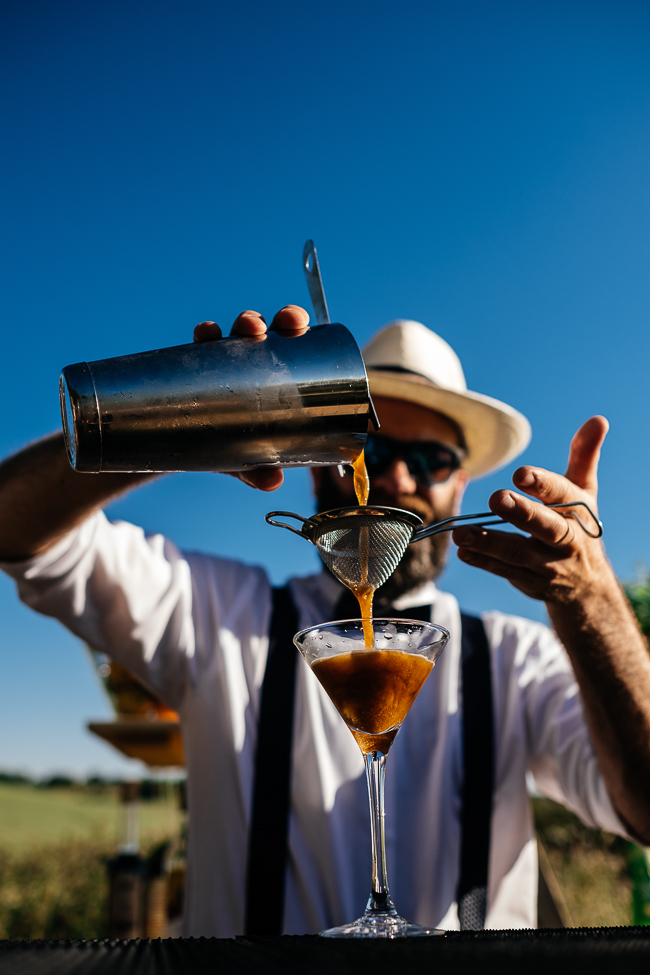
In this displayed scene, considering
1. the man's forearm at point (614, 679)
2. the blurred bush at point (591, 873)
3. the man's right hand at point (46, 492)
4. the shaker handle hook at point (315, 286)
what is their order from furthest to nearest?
the blurred bush at point (591, 873) → the man's right hand at point (46, 492) → the man's forearm at point (614, 679) → the shaker handle hook at point (315, 286)

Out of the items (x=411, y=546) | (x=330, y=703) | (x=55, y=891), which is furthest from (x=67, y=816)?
(x=411, y=546)

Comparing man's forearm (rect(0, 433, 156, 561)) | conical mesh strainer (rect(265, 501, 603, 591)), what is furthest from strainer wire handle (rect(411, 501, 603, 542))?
man's forearm (rect(0, 433, 156, 561))

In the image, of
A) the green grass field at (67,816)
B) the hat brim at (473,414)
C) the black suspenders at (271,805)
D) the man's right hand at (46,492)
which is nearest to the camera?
the man's right hand at (46,492)

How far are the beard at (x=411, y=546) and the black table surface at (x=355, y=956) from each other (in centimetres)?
238

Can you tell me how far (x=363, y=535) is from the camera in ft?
5.70

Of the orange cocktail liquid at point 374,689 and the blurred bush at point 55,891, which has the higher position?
the orange cocktail liquid at point 374,689

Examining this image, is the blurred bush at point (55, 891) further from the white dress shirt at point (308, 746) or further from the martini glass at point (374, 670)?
the martini glass at point (374, 670)

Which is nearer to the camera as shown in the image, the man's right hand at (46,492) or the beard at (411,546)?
the man's right hand at (46,492)

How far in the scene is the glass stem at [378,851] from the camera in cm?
131

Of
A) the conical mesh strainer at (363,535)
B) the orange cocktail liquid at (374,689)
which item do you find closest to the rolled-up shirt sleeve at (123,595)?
the conical mesh strainer at (363,535)

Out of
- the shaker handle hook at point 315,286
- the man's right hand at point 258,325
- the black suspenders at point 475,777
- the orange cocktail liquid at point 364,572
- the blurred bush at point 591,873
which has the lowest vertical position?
the blurred bush at point 591,873

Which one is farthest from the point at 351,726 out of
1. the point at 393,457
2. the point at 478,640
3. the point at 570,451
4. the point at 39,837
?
the point at 39,837

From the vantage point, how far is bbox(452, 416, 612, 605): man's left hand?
70.2 inches

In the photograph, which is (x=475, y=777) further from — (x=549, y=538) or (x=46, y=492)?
(x=46, y=492)
